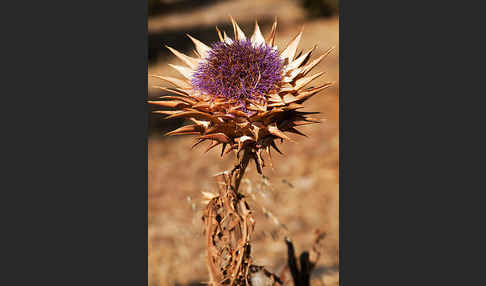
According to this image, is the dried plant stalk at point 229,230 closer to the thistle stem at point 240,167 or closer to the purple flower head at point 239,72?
the thistle stem at point 240,167

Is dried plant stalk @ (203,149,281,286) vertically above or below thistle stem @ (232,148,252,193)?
below

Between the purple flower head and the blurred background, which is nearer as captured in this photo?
the purple flower head

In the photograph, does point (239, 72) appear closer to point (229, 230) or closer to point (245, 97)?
point (245, 97)

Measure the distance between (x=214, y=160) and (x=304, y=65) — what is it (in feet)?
7.35

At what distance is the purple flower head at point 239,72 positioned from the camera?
1414 mm

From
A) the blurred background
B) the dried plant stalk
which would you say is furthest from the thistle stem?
the blurred background

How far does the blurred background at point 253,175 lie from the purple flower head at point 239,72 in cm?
38

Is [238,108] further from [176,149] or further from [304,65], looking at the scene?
[176,149]

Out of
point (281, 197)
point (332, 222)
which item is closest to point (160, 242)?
point (281, 197)

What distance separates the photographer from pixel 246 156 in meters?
1.50

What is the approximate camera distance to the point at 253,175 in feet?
10.8

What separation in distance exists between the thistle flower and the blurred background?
291 millimetres

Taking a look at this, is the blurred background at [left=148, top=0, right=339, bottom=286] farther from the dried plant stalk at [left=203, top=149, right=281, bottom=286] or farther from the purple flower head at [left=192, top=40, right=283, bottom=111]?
the purple flower head at [left=192, top=40, right=283, bottom=111]

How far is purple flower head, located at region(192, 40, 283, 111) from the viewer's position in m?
1.41
